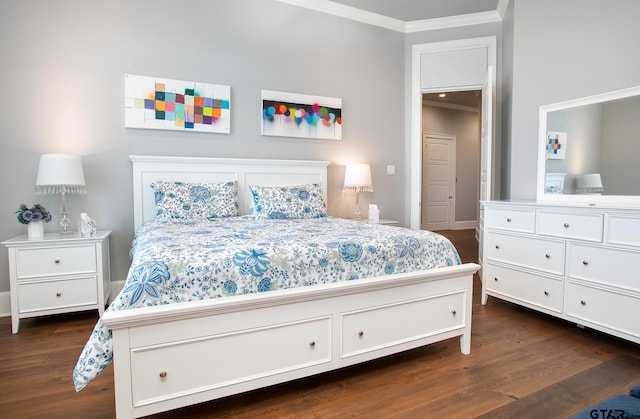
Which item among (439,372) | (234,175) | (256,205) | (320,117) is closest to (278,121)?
(320,117)

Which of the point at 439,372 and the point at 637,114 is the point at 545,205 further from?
the point at 439,372

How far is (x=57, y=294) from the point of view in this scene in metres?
2.52

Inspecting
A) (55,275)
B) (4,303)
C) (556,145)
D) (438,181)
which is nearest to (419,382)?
(556,145)

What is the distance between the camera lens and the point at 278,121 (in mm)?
3623

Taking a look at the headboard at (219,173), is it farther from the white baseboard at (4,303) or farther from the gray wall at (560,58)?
the gray wall at (560,58)

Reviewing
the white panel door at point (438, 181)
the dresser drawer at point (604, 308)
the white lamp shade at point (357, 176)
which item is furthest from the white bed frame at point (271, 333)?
the white panel door at point (438, 181)

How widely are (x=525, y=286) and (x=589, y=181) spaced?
2.95ft

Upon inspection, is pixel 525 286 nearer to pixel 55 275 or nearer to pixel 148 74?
pixel 55 275

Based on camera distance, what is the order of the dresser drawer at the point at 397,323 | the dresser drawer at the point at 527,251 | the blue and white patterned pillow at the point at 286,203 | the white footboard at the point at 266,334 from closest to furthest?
1. the white footboard at the point at 266,334
2. the dresser drawer at the point at 397,323
3. the dresser drawer at the point at 527,251
4. the blue and white patterned pillow at the point at 286,203

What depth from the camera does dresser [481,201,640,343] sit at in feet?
6.87

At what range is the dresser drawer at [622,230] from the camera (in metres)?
2.04

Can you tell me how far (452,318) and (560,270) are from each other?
996mm

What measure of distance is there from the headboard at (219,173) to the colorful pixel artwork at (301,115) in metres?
0.34

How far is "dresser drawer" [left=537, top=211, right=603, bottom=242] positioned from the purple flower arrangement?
3615mm
